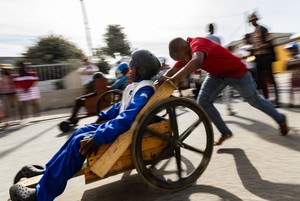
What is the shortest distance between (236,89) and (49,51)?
22.1m

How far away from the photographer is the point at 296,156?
9.94 feet

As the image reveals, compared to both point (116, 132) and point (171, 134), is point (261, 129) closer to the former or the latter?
point (171, 134)

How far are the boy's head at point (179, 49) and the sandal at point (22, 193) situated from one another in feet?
5.89

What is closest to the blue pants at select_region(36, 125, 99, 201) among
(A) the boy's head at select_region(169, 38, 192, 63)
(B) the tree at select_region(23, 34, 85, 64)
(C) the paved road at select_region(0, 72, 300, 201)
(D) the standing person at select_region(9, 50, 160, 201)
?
(D) the standing person at select_region(9, 50, 160, 201)

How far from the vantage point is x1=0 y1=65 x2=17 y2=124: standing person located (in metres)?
8.50

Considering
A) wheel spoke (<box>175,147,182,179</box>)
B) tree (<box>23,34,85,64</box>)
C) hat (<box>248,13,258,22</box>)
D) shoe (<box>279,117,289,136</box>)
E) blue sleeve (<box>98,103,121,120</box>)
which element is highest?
tree (<box>23,34,85,64</box>)

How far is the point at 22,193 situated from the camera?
221 cm

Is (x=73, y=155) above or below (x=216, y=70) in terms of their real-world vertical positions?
below

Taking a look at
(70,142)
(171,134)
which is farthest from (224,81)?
(70,142)

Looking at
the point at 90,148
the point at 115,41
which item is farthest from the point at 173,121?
→ the point at 115,41

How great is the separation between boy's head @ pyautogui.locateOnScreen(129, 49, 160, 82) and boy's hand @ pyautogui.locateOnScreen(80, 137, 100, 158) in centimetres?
75

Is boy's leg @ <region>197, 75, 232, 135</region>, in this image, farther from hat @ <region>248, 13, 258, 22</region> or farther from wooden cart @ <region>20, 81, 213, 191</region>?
hat @ <region>248, 13, 258, 22</region>

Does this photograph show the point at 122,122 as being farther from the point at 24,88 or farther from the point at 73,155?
the point at 24,88

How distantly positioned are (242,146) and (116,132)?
2010mm
